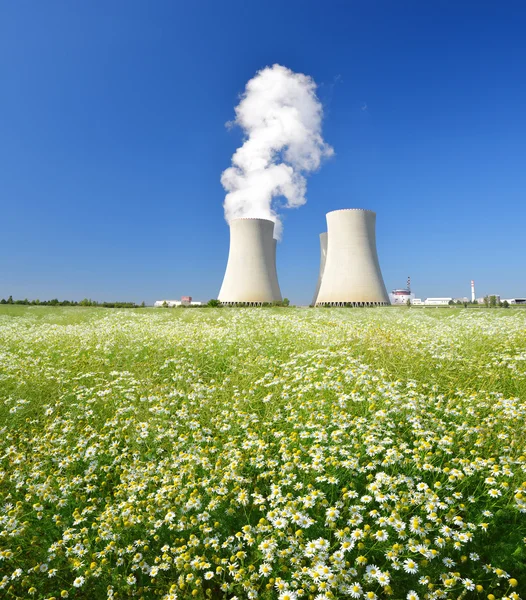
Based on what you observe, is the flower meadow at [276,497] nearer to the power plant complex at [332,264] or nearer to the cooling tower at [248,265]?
the power plant complex at [332,264]

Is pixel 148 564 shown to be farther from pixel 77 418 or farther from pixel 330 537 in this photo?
pixel 77 418

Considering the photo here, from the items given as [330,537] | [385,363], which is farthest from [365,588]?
[385,363]

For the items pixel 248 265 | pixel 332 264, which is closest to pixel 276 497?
pixel 248 265

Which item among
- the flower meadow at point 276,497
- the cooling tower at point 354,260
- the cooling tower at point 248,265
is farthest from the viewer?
the cooling tower at point 248,265

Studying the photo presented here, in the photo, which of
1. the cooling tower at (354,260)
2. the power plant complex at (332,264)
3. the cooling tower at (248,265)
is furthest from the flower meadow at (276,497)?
the cooling tower at (248,265)

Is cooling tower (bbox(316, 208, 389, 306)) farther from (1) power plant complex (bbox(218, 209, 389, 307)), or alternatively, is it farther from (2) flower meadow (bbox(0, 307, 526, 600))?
(2) flower meadow (bbox(0, 307, 526, 600))

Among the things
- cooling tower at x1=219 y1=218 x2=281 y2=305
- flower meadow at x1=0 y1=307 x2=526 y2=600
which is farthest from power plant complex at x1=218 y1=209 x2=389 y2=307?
flower meadow at x1=0 y1=307 x2=526 y2=600
